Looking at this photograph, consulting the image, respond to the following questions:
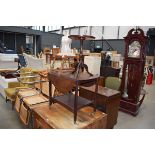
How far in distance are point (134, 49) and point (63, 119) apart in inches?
92.1

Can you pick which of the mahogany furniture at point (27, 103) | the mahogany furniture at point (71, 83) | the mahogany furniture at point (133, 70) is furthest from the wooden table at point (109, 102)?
the mahogany furniture at point (133, 70)

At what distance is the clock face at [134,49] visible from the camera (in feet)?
10.7

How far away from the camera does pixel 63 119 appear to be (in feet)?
5.79

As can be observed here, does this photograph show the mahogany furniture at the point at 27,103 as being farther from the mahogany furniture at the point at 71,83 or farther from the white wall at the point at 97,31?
the white wall at the point at 97,31

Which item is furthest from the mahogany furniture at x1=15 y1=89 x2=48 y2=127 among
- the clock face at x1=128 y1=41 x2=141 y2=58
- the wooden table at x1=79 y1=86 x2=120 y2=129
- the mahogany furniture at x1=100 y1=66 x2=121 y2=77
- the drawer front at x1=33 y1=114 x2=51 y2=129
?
the mahogany furniture at x1=100 y1=66 x2=121 y2=77

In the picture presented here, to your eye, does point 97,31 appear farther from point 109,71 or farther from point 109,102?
point 109,102

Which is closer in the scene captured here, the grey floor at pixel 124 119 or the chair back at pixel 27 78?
the grey floor at pixel 124 119

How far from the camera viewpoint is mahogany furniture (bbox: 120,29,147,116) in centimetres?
322

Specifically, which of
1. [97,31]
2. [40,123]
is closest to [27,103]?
[40,123]

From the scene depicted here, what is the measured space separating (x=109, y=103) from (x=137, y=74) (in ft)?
4.42

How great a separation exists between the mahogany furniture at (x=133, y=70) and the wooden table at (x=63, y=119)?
165 centimetres

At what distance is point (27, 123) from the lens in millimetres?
2311
